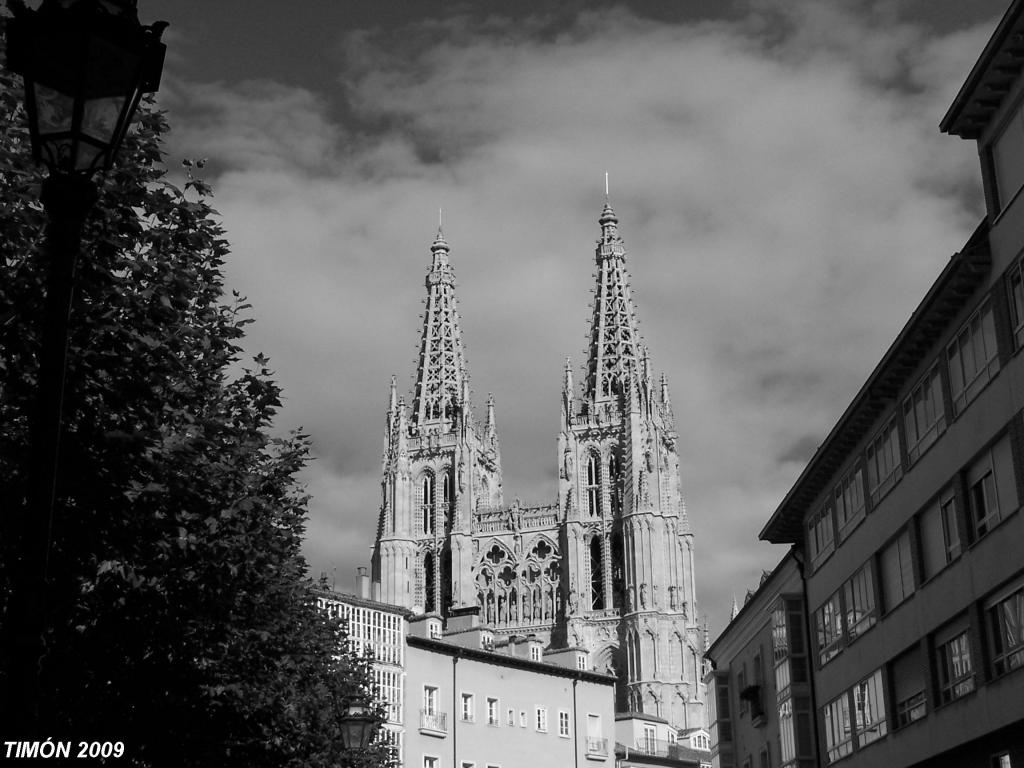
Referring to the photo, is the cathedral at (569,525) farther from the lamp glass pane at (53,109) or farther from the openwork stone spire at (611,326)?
the lamp glass pane at (53,109)

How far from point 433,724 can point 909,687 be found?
39494 millimetres

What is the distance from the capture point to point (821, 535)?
133ft

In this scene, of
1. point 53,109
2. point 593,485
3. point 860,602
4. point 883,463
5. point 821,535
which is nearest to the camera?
point 53,109

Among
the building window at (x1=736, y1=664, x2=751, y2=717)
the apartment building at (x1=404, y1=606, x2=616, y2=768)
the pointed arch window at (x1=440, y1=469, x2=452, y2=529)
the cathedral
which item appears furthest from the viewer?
the pointed arch window at (x1=440, y1=469, x2=452, y2=529)

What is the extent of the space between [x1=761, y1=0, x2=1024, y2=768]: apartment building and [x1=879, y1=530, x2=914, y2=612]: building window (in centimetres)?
6

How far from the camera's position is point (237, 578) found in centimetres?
2041

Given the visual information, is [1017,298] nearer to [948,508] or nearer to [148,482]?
[948,508]

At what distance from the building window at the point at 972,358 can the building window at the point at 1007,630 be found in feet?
13.0

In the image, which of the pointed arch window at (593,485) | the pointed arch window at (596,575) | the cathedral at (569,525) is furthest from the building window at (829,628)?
A: the pointed arch window at (593,485)

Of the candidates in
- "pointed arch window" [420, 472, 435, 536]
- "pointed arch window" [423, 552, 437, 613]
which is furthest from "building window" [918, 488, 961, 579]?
"pointed arch window" [420, 472, 435, 536]

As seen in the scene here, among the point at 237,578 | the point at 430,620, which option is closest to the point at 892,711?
the point at 237,578

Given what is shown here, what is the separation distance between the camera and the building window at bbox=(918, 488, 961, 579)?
2906cm

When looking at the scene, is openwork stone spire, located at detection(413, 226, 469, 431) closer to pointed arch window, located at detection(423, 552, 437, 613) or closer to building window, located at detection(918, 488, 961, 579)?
pointed arch window, located at detection(423, 552, 437, 613)

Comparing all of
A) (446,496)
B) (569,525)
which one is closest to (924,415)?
(569,525)
